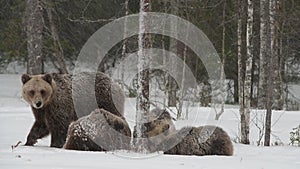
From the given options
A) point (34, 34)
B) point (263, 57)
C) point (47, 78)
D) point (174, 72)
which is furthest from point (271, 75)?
point (34, 34)

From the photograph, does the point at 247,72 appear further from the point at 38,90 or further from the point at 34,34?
the point at 34,34

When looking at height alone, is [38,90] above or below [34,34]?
below

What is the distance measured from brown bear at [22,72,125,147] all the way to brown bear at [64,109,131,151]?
2.83 ft

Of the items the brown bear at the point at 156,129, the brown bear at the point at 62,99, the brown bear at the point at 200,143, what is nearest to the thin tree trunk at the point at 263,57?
the brown bear at the point at 156,129

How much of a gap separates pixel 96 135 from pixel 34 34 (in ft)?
38.7

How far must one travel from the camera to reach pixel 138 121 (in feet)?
24.5

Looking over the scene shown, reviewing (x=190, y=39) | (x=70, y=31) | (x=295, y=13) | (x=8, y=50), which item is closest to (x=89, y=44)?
(x=70, y=31)

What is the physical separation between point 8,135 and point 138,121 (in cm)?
359

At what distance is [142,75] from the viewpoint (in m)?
7.36

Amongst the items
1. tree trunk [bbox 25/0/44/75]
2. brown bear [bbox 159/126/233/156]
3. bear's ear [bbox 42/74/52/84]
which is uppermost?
tree trunk [bbox 25/0/44/75]

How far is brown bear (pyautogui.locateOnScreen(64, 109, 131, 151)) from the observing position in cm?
745

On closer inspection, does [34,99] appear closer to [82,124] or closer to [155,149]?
[82,124]

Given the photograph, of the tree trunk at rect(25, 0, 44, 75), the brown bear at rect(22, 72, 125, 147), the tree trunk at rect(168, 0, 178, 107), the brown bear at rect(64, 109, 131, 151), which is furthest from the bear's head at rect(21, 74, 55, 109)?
the tree trunk at rect(25, 0, 44, 75)

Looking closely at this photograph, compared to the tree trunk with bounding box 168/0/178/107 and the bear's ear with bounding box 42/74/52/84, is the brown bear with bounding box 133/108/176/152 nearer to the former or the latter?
the bear's ear with bounding box 42/74/52/84
